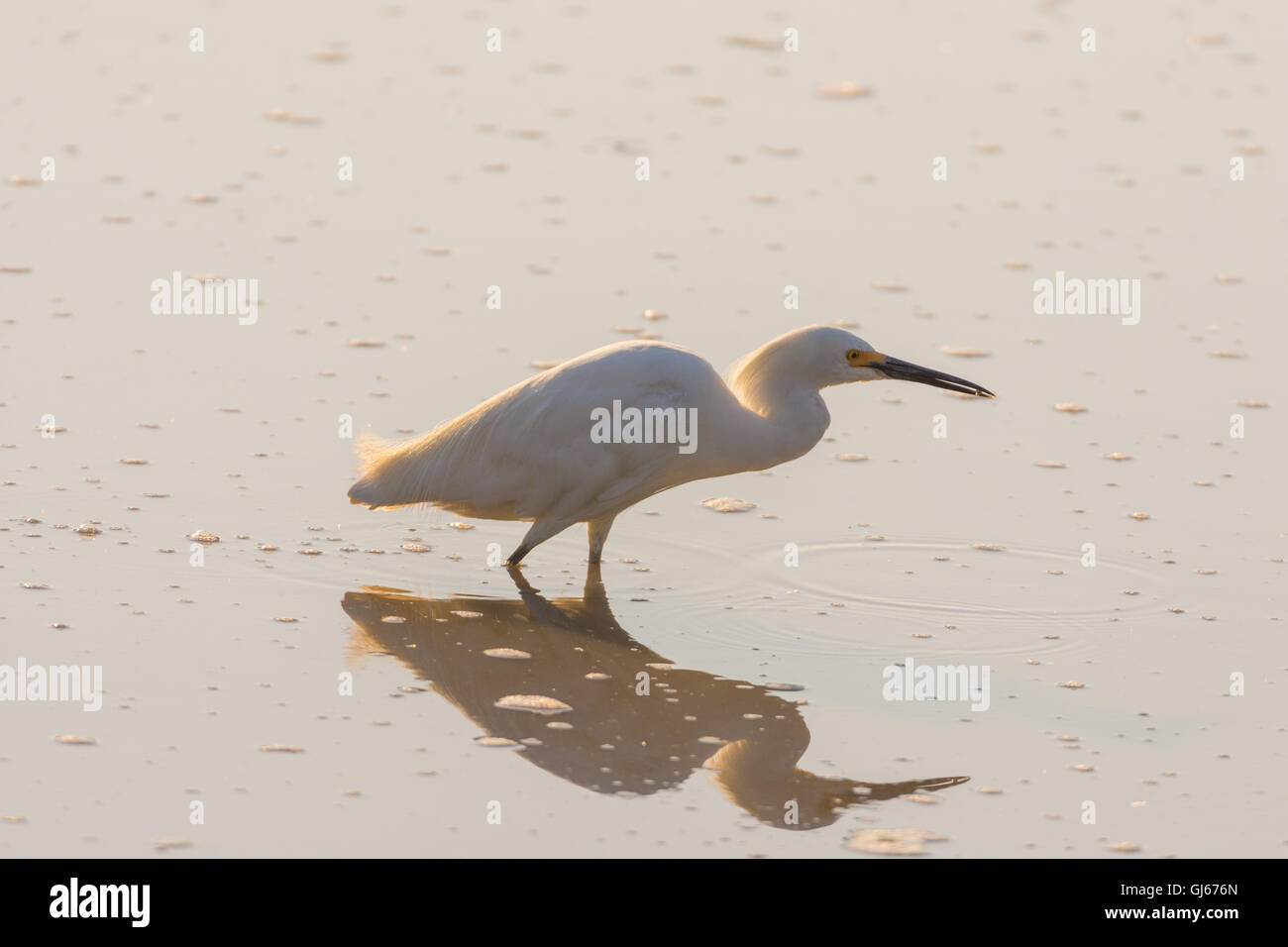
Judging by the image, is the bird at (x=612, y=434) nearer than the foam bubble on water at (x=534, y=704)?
No

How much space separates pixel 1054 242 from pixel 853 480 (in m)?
3.56

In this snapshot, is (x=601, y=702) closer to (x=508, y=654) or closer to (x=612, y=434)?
(x=508, y=654)

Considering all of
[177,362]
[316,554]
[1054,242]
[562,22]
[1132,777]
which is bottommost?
[1132,777]

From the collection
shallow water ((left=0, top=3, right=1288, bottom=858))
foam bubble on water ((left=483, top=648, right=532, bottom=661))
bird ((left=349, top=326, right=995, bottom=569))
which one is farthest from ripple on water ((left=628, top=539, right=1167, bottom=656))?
foam bubble on water ((left=483, top=648, right=532, bottom=661))

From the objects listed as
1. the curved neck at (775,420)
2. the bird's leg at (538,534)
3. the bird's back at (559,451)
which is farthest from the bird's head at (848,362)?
the bird's leg at (538,534)

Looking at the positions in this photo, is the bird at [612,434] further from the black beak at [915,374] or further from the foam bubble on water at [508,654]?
the foam bubble on water at [508,654]

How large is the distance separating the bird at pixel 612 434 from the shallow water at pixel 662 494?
327 mm

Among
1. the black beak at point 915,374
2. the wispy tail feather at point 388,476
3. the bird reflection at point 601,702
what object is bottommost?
the bird reflection at point 601,702

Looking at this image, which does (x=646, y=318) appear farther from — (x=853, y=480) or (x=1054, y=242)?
(x=1054, y=242)

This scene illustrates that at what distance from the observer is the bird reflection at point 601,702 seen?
559 centimetres

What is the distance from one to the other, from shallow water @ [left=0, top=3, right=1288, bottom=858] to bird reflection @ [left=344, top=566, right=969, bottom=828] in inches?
0.8

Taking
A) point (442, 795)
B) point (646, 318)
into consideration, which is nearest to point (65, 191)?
point (646, 318)

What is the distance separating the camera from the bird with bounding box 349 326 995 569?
6910mm

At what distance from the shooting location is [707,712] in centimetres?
608
